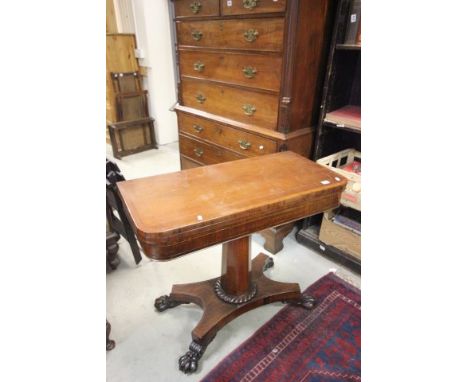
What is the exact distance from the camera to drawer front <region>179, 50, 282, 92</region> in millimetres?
1502

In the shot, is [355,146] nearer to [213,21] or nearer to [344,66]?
[344,66]

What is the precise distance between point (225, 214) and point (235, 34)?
1208 millimetres

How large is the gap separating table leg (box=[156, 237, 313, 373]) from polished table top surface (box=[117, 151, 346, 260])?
304 mm

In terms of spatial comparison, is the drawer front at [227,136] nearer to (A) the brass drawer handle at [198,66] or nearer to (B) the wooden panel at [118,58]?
(A) the brass drawer handle at [198,66]

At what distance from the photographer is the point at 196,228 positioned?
33.5 inches

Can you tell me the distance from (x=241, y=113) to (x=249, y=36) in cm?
43

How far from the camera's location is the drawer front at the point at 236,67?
150 centimetres

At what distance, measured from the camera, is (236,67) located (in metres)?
1.68

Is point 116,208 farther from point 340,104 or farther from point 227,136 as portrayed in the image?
point 340,104

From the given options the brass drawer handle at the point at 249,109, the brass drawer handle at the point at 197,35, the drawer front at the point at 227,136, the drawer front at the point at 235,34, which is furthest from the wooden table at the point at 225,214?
the brass drawer handle at the point at 197,35

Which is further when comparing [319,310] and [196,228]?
[319,310]

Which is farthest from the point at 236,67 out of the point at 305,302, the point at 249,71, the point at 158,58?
the point at 158,58
